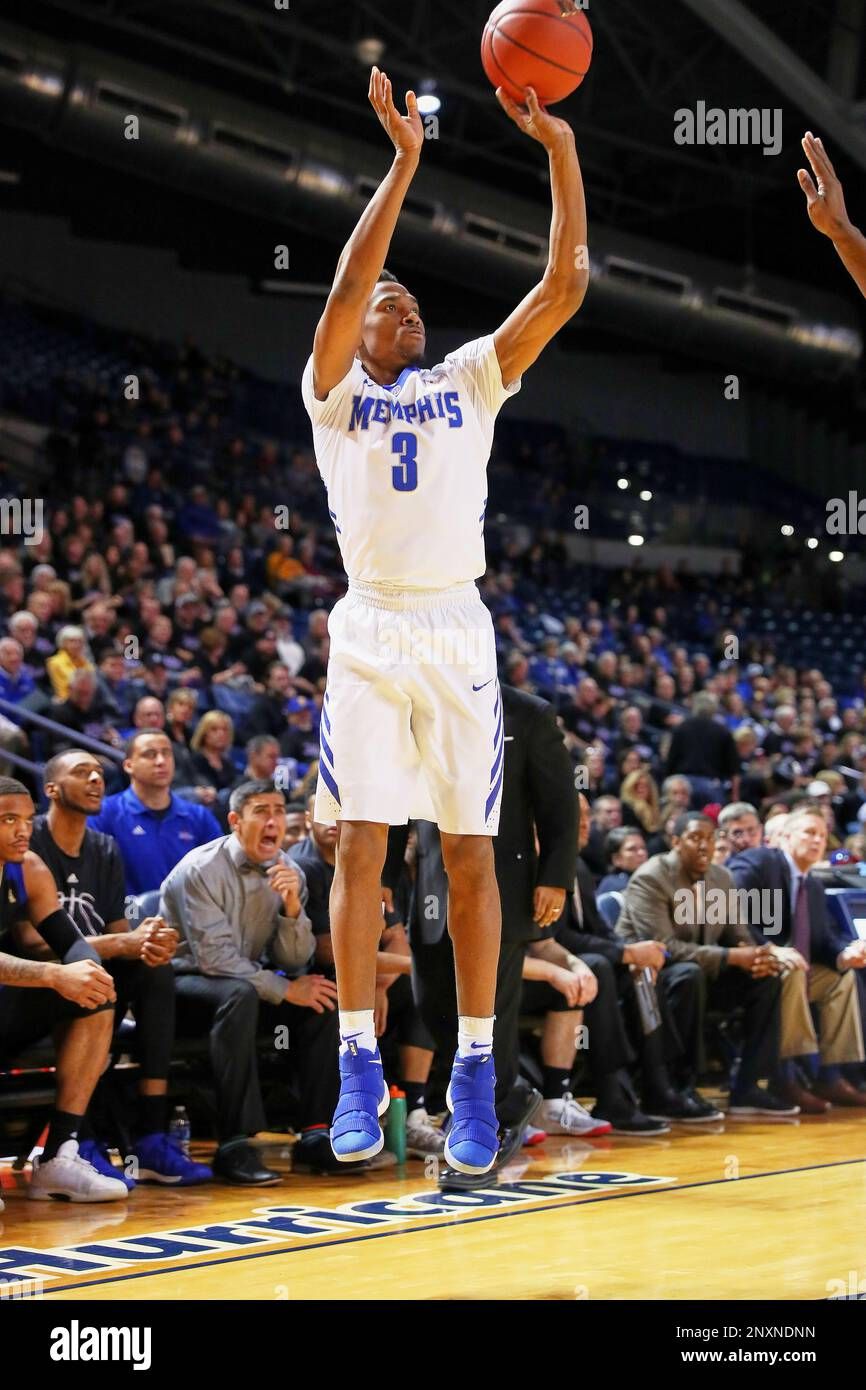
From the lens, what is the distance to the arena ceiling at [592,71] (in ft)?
54.1

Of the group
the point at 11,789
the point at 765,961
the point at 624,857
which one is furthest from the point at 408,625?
the point at 624,857

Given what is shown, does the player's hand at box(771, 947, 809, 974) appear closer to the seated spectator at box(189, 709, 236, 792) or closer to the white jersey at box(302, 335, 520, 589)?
the seated spectator at box(189, 709, 236, 792)

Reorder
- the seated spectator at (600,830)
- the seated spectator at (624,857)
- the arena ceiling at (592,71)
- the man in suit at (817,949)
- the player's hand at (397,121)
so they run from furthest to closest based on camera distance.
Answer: the arena ceiling at (592,71), the seated spectator at (600,830), the seated spectator at (624,857), the man in suit at (817,949), the player's hand at (397,121)

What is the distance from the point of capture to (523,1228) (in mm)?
5473

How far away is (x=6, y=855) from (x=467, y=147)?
14348 millimetres

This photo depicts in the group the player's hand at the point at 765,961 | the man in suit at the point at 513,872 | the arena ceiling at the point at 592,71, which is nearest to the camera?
the man in suit at the point at 513,872

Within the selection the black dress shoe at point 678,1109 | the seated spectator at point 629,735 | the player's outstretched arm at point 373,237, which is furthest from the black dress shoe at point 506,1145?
the seated spectator at point 629,735

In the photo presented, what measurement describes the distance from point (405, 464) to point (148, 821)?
3.71m

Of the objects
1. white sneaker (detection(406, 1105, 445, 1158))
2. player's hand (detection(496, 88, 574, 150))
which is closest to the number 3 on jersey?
player's hand (detection(496, 88, 574, 150))

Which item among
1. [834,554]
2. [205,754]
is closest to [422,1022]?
[205,754]

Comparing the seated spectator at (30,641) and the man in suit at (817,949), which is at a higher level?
the seated spectator at (30,641)

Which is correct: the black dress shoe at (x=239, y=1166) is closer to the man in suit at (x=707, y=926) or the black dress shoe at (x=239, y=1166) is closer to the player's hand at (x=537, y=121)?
the man in suit at (x=707, y=926)

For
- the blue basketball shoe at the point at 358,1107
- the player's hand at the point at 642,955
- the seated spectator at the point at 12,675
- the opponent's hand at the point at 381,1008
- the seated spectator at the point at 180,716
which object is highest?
the seated spectator at the point at 12,675

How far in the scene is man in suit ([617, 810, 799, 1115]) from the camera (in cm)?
834
